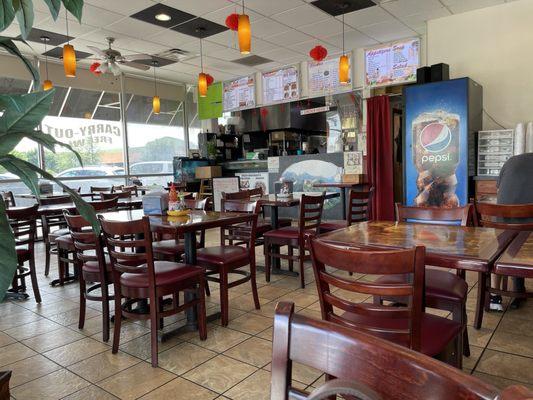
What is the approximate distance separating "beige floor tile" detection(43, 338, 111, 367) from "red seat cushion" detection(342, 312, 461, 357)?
5.92 feet

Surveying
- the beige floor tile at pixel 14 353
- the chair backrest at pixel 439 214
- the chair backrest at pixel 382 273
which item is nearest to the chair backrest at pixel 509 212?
the chair backrest at pixel 439 214

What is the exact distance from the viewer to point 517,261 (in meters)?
1.42

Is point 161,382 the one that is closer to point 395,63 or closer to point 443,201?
point 443,201

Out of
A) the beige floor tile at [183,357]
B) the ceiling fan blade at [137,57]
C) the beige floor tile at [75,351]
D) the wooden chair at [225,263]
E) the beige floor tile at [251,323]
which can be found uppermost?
the ceiling fan blade at [137,57]

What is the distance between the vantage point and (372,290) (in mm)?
1410

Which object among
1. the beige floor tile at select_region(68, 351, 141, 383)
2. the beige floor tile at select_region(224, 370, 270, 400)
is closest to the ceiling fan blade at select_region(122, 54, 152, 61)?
the beige floor tile at select_region(68, 351, 141, 383)

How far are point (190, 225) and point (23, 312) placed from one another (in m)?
1.96

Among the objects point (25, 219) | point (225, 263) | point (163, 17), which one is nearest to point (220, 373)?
point (225, 263)

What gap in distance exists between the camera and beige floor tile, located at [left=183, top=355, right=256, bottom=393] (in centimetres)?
217

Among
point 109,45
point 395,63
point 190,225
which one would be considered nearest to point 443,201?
point 395,63

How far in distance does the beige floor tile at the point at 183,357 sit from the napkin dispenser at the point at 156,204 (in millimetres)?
1189

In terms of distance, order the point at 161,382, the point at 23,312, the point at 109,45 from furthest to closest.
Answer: the point at 109,45
the point at 23,312
the point at 161,382

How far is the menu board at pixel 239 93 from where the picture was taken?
922 centimetres

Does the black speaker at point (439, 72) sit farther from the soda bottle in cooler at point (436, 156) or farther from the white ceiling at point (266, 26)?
the white ceiling at point (266, 26)
